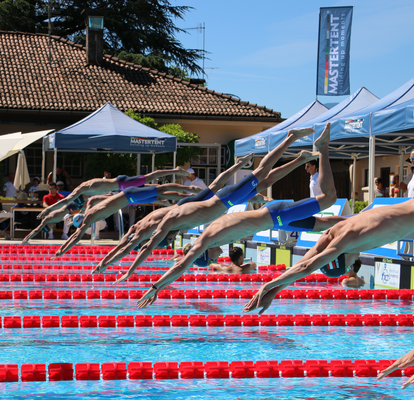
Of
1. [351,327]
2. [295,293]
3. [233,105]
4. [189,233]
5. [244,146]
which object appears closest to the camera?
[351,327]

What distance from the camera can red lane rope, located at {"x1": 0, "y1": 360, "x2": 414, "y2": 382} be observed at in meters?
4.31

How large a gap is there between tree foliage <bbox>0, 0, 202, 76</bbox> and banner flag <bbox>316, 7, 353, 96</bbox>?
43.6 feet

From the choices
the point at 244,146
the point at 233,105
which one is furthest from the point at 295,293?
the point at 233,105

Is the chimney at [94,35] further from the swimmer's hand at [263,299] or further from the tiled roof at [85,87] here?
the swimmer's hand at [263,299]

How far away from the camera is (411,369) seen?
4.49 m

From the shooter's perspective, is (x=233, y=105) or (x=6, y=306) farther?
(x=233, y=105)

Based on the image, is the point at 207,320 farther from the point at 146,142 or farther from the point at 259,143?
the point at 146,142

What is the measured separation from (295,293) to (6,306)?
402 cm

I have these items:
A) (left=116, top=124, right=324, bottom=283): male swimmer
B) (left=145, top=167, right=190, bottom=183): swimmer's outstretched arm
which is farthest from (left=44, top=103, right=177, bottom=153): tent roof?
(left=116, top=124, right=324, bottom=283): male swimmer

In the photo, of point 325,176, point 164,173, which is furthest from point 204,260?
point 164,173

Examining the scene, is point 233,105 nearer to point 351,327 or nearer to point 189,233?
point 189,233

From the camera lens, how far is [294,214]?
6145 millimetres

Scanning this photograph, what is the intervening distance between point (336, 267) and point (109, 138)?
39.0 feet

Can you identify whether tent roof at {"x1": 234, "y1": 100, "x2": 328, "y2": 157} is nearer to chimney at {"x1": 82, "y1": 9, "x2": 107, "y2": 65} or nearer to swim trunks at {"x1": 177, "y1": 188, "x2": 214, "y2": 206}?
swim trunks at {"x1": 177, "y1": 188, "x2": 214, "y2": 206}
